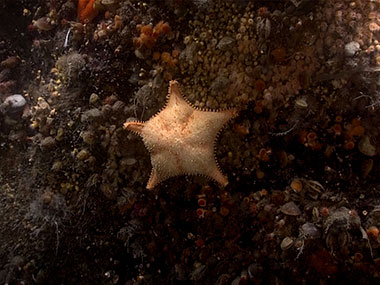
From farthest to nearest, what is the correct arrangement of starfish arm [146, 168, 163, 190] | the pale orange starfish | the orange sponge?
the orange sponge
starfish arm [146, 168, 163, 190]
the pale orange starfish

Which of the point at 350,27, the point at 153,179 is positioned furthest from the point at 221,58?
the point at 153,179

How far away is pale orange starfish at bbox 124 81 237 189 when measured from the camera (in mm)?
4148

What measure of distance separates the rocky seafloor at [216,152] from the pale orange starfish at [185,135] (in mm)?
355

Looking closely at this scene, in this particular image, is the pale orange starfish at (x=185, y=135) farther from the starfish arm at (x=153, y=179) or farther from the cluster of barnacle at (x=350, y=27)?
the cluster of barnacle at (x=350, y=27)

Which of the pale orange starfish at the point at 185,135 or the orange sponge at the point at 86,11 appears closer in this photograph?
Answer: the pale orange starfish at the point at 185,135

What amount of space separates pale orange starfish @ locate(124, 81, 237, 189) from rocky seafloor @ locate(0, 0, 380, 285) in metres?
0.35

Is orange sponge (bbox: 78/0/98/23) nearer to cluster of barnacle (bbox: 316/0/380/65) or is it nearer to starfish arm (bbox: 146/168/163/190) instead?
starfish arm (bbox: 146/168/163/190)

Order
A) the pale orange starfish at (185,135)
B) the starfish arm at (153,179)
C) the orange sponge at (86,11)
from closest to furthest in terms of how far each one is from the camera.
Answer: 1. the pale orange starfish at (185,135)
2. the starfish arm at (153,179)
3. the orange sponge at (86,11)

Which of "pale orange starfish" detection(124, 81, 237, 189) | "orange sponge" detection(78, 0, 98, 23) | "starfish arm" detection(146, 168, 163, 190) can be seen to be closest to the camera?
"pale orange starfish" detection(124, 81, 237, 189)

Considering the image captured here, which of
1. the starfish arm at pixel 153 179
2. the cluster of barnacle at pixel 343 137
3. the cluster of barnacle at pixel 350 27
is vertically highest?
the cluster of barnacle at pixel 350 27

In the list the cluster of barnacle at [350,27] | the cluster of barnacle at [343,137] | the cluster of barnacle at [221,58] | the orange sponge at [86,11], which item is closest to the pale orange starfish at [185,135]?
the cluster of barnacle at [221,58]

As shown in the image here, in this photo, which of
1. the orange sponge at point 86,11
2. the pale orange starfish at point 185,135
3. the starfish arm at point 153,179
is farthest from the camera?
the orange sponge at point 86,11

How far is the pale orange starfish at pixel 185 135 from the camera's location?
4.15m

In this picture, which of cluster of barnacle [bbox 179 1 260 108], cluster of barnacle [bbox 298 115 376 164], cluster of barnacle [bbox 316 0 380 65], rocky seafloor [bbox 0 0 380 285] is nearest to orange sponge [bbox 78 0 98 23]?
rocky seafloor [bbox 0 0 380 285]
